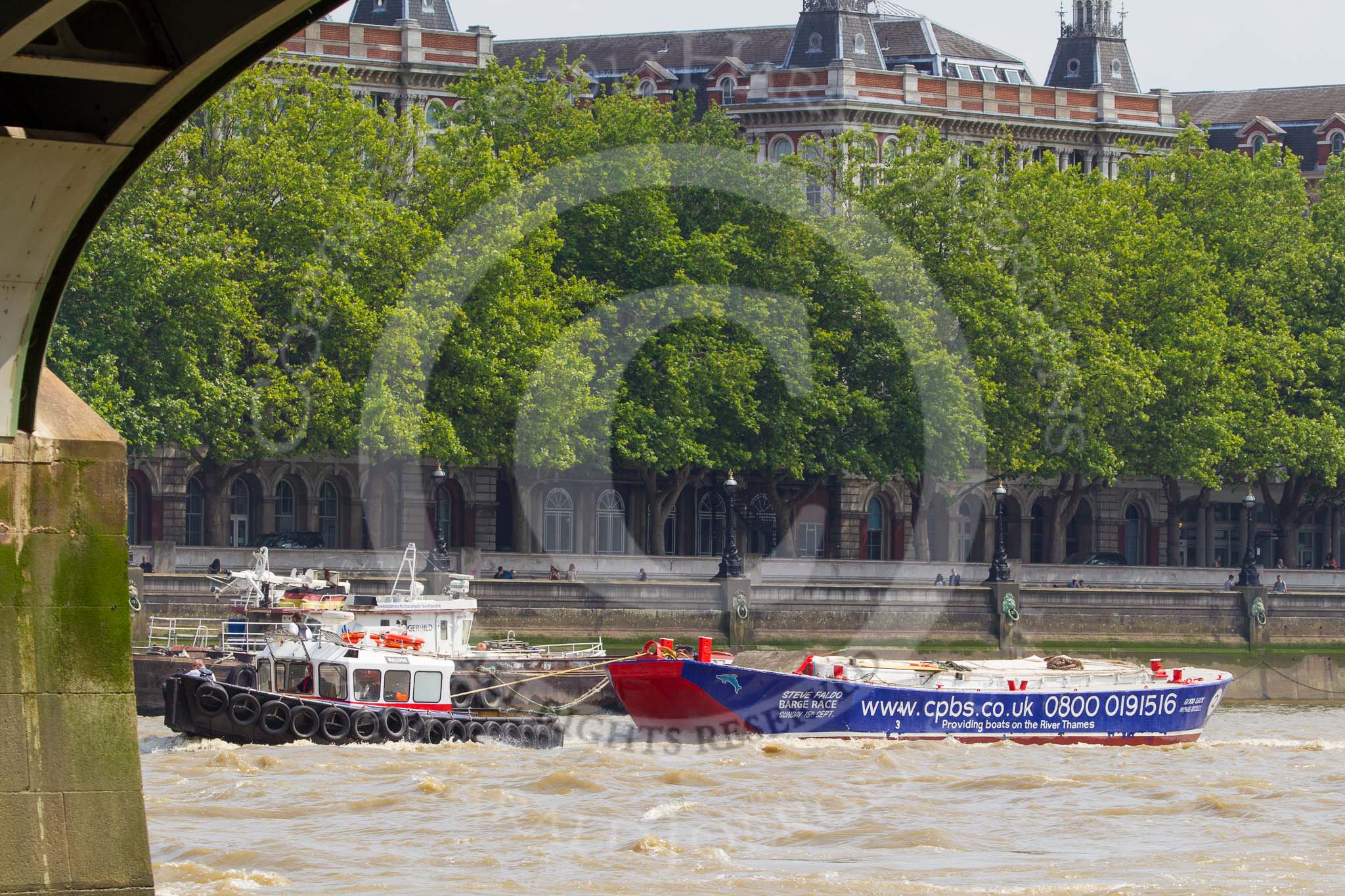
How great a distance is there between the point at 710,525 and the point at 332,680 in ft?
120

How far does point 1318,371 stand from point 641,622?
24125mm

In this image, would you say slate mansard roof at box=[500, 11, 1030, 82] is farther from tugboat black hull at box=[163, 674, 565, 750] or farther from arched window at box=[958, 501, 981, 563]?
tugboat black hull at box=[163, 674, 565, 750]

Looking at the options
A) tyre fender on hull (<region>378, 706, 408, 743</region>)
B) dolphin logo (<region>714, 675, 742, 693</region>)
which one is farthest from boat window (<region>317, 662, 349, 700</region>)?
dolphin logo (<region>714, 675, 742, 693</region>)

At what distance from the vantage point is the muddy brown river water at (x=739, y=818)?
26.3 metres

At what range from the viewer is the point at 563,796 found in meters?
34.0

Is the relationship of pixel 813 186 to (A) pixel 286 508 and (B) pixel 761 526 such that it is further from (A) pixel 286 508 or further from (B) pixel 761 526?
(A) pixel 286 508

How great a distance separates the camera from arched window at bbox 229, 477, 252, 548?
70625 mm

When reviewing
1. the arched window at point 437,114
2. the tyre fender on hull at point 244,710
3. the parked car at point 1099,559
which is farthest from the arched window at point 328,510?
the tyre fender on hull at point 244,710

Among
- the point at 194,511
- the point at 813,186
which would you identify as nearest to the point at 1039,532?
the point at 813,186

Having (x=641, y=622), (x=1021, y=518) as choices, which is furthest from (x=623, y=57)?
(x=641, y=622)

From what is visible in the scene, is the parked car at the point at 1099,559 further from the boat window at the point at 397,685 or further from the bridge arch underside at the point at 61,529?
the bridge arch underside at the point at 61,529

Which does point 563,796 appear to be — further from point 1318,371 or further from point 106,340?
point 1318,371

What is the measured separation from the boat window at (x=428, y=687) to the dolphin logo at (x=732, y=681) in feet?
15.9

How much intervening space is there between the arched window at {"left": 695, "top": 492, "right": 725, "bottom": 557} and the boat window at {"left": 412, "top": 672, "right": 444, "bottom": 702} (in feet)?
113
